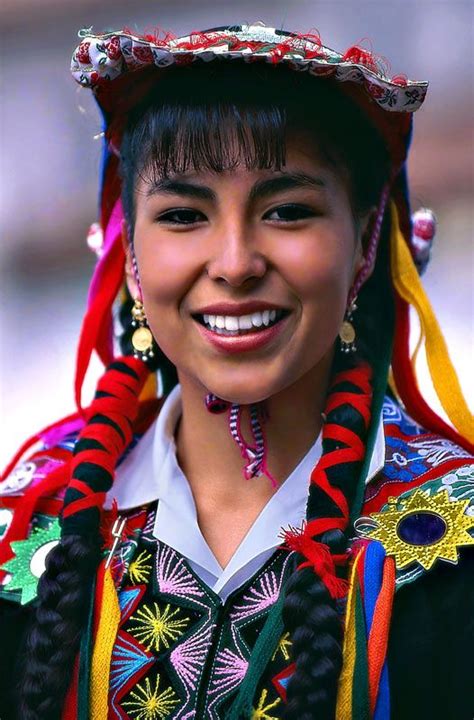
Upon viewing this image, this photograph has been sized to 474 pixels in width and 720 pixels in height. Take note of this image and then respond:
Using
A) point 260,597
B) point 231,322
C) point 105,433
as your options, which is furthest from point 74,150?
point 260,597

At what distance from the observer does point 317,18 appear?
7246 mm

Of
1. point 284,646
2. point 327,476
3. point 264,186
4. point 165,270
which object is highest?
point 264,186

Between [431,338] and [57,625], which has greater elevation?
[431,338]

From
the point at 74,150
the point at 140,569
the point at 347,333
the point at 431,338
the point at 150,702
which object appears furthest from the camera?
the point at 74,150

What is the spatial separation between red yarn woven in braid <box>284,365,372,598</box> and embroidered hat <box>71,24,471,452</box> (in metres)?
0.07

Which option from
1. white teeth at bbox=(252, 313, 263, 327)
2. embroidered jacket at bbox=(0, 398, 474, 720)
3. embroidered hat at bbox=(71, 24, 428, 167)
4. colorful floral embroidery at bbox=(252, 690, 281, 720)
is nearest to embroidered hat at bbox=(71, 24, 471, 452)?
embroidered hat at bbox=(71, 24, 428, 167)

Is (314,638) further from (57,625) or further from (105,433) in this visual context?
(105,433)

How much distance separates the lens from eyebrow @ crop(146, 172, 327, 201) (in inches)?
79.7

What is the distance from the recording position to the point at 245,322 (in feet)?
6.69

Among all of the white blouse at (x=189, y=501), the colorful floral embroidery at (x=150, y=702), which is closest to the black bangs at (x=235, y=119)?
the white blouse at (x=189, y=501)

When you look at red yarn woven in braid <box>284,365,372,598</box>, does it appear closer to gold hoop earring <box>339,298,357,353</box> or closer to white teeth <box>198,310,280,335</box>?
gold hoop earring <box>339,298,357,353</box>

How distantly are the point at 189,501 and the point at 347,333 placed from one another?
1.47ft

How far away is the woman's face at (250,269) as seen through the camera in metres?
2.02

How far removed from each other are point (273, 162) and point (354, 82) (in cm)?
23
